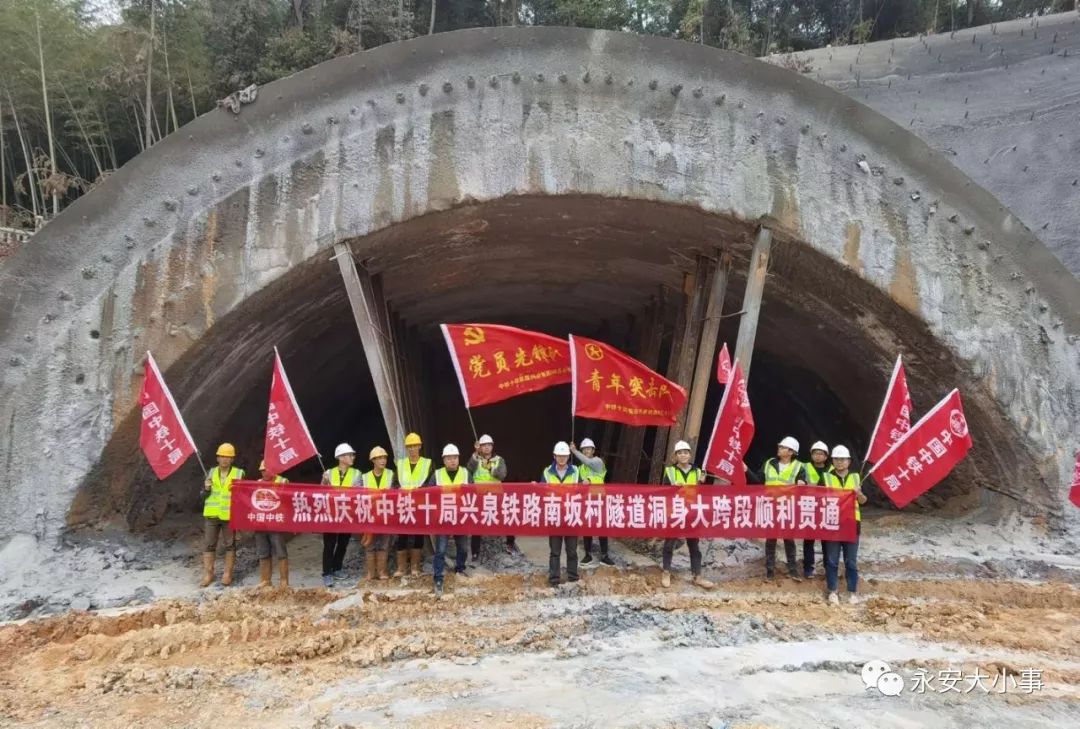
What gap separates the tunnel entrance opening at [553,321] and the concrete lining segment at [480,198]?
0.81 feet

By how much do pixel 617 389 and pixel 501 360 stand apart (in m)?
1.25

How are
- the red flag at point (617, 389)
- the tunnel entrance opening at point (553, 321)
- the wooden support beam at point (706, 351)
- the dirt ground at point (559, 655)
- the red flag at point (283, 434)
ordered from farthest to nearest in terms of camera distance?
the wooden support beam at point (706, 351) < the tunnel entrance opening at point (553, 321) < the red flag at point (617, 389) < the red flag at point (283, 434) < the dirt ground at point (559, 655)

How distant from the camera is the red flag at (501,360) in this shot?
686 centimetres

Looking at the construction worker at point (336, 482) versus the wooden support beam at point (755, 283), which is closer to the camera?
the construction worker at point (336, 482)

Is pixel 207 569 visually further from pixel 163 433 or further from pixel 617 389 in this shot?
pixel 617 389

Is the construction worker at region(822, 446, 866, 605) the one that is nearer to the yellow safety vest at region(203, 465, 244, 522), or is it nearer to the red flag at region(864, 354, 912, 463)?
the red flag at region(864, 354, 912, 463)

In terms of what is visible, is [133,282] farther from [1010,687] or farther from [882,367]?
[882,367]

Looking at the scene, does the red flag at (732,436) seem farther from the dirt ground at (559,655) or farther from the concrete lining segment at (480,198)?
the concrete lining segment at (480,198)

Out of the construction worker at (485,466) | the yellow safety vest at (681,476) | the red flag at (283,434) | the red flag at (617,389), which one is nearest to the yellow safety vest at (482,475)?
the construction worker at (485,466)

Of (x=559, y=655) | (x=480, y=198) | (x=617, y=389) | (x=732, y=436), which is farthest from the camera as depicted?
(x=480, y=198)

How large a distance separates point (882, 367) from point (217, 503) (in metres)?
7.99

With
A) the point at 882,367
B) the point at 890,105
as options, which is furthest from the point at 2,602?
the point at 890,105

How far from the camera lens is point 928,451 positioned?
6711 millimetres

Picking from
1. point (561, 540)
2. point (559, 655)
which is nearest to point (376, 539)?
point (561, 540)
